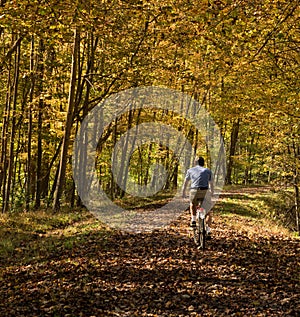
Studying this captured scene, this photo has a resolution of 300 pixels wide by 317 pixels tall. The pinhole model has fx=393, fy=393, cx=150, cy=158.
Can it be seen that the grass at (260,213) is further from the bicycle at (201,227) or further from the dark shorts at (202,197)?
the dark shorts at (202,197)

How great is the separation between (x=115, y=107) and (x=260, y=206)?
11.3 meters

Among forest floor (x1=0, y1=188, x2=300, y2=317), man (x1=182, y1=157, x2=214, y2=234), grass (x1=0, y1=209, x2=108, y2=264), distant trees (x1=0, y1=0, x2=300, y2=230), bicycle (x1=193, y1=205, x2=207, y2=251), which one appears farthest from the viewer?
grass (x1=0, y1=209, x2=108, y2=264)

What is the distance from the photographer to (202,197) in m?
10.5

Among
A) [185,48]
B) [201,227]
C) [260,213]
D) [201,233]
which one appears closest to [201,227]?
[201,227]

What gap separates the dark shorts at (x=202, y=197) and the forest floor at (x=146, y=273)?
129cm

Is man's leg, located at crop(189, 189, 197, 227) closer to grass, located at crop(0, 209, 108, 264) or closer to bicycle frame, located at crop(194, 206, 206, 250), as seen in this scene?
bicycle frame, located at crop(194, 206, 206, 250)

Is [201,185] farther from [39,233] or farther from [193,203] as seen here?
[39,233]

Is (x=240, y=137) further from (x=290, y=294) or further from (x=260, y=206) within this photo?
(x=290, y=294)

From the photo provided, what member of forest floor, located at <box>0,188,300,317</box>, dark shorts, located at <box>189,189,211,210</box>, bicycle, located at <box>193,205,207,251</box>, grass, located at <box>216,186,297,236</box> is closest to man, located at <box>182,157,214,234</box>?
dark shorts, located at <box>189,189,211,210</box>

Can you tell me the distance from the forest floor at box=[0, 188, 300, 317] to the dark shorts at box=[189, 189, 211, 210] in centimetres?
129

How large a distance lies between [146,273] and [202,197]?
2.72 meters

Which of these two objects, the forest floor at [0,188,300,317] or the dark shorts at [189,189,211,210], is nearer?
the forest floor at [0,188,300,317]

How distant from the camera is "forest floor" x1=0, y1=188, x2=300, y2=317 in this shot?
23.0 feet

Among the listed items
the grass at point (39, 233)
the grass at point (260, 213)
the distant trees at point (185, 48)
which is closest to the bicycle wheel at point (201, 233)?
the grass at point (39, 233)
